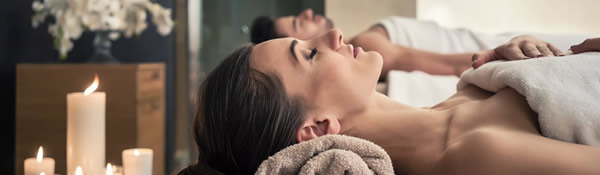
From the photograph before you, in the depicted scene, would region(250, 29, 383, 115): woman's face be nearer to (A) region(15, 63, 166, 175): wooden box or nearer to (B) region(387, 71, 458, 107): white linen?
(B) region(387, 71, 458, 107): white linen

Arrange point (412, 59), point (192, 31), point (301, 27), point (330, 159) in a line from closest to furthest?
point (330, 159) → point (412, 59) → point (301, 27) → point (192, 31)

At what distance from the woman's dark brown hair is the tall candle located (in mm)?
212

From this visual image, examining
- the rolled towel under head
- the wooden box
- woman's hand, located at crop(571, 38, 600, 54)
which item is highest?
woman's hand, located at crop(571, 38, 600, 54)

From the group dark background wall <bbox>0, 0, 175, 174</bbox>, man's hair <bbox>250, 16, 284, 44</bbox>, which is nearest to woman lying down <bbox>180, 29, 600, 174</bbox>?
man's hair <bbox>250, 16, 284, 44</bbox>

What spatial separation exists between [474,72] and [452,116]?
218 millimetres

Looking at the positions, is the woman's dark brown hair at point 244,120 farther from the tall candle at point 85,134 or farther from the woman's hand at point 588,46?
the woman's hand at point 588,46

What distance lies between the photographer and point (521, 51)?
1165 mm

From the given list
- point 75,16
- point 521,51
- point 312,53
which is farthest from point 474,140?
point 75,16

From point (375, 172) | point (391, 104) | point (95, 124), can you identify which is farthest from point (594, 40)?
point (95, 124)

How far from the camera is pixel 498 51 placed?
1.25m

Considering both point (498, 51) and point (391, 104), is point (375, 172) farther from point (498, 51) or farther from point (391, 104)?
point (498, 51)

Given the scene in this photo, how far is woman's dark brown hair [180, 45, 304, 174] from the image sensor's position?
0.87m

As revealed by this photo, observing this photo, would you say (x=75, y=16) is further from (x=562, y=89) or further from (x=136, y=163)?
(x=562, y=89)

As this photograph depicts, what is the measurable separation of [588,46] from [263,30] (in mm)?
1716
